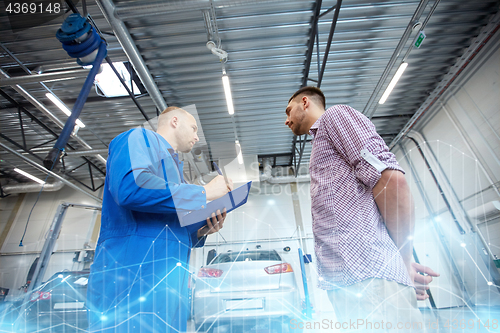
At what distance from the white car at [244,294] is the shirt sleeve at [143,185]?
0.97ft

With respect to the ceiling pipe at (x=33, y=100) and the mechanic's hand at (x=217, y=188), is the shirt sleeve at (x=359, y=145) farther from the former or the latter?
the ceiling pipe at (x=33, y=100)

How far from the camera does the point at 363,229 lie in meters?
0.58

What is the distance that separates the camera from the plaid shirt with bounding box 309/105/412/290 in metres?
0.54

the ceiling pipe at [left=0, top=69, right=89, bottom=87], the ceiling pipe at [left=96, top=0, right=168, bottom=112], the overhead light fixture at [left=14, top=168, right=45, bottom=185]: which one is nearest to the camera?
the ceiling pipe at [left=96, top=0, right=168, bottom=112]

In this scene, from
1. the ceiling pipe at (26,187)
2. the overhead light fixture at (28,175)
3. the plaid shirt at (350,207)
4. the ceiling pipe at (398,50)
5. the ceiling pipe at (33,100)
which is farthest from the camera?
the ceiling pipe at (26,187)

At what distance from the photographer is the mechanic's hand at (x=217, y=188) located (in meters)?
0.51

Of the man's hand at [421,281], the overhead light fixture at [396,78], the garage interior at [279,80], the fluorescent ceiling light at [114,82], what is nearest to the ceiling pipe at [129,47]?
the garage interior at [279,80]

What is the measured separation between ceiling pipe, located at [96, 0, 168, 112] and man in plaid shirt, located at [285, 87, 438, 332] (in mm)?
3275

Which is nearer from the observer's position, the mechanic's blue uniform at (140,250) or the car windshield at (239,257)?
the mechanic's blue uniform at (140,250)

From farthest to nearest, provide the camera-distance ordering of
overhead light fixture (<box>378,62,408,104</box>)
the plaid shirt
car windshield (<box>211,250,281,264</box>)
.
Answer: overhead light fixture (<box>378,62,408,104</box>)
car windshield (<box>211,250,281,264</box>)
the plaid shirt

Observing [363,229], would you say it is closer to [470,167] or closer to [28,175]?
[470,167]

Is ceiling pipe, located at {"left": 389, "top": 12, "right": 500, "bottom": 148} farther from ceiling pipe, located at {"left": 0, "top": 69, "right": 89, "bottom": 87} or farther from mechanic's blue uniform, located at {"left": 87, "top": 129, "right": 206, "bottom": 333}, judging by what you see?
ceiling pipe, located at {"left": 0, "top": 69, "right": 89, "bottom": 87}

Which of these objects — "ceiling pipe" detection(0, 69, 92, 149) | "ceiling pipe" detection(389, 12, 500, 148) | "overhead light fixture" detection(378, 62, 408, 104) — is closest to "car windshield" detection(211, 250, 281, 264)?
"overhead light fixture" detection(378, 62, 408, 104)

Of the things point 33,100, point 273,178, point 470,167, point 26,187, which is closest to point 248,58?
point 273,178
